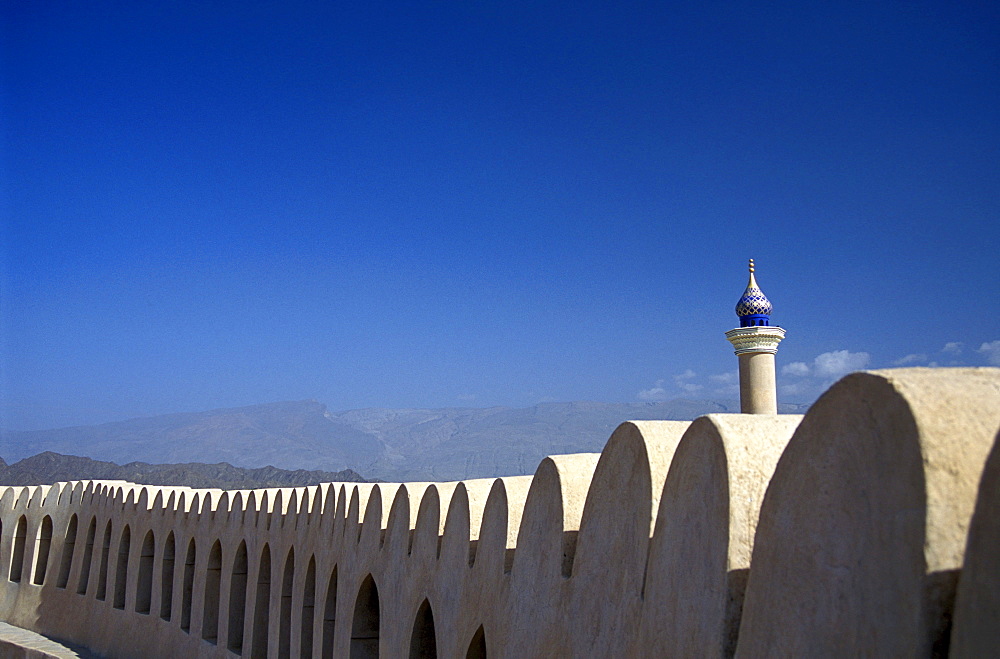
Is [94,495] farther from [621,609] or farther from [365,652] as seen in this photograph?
[621,609]

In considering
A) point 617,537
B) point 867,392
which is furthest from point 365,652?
point 867,392

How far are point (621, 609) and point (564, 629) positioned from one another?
633mm

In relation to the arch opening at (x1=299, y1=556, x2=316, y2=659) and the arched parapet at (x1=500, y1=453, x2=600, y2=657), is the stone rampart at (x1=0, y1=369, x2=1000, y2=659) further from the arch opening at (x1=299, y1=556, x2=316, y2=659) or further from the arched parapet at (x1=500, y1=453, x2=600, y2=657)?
the arch opening at (x1=299, y1=556, x2=316, y2=659)

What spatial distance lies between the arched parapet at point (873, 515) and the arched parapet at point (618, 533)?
940 millimetres

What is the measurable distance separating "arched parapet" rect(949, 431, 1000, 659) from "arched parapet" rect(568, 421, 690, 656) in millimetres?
1656

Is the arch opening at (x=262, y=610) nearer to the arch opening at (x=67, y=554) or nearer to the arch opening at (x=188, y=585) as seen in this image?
the arch opening at (x=188, y=585)

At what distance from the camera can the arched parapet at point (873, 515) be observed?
166cm

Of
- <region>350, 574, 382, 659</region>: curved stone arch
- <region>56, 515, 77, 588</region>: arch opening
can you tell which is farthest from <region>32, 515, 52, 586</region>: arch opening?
<region>350, 574, 382, 659</region>: curved stone arch

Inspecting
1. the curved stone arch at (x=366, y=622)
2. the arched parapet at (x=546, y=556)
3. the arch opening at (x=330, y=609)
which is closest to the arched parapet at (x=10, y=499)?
the arch opening at (x=330, y=609)

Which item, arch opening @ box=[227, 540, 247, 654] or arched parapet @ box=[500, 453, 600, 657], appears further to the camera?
arch opening @ box=[227, 540, 247, 654]

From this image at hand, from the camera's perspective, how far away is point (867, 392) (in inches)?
74.8

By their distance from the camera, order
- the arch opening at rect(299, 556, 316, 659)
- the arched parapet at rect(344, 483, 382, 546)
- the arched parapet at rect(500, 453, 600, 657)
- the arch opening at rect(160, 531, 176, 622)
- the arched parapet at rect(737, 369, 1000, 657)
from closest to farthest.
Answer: the arched parapet at rect(737, 369, 1000, 657)
the arched parapet at rect(500, 453, 600, 657)
the arched parapet at rect(344, 483, 382, 546)
the arch opening at rect(299, 556, 316, 659)
the arch opening at rect(160, 531, 176, 622)

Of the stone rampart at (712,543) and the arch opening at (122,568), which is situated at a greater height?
the stone rampart at (712,543)

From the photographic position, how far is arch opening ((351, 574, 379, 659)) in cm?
767
